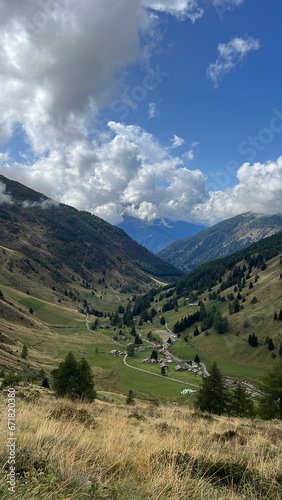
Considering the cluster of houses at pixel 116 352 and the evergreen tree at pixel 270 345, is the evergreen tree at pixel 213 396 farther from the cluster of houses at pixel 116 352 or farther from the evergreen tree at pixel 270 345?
the cluster of houses at pixel 116 352

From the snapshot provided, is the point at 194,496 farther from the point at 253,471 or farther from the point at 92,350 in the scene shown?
the point at 92,350

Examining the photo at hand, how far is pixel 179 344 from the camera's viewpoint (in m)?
190

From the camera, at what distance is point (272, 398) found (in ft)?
160

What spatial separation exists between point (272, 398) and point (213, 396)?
10.1m

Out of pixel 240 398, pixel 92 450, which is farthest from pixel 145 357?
pixel 92 450

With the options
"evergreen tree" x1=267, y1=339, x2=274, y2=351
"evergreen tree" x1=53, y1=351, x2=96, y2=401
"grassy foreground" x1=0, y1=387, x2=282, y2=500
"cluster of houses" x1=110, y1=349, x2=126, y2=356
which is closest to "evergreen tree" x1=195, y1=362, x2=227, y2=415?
"evergreen tree" x1=53, y1=351, x2=96, y2=401

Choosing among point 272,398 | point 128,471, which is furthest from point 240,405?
point 128,471

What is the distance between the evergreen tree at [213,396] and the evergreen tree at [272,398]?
269 inches

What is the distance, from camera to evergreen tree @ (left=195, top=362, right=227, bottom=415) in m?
45.4

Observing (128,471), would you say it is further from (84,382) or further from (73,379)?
(84,382)

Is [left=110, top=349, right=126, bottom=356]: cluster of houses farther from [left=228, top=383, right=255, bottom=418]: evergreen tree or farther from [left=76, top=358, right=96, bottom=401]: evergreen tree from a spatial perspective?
[left=76, top=358, right=96, bottom=401]: evergreen tree

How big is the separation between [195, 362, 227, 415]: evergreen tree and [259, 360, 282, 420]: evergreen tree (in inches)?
269

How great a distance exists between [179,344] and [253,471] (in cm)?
19209

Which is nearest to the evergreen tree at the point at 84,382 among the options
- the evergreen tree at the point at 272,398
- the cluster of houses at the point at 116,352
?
the evergreen tree at the point at 272,398
